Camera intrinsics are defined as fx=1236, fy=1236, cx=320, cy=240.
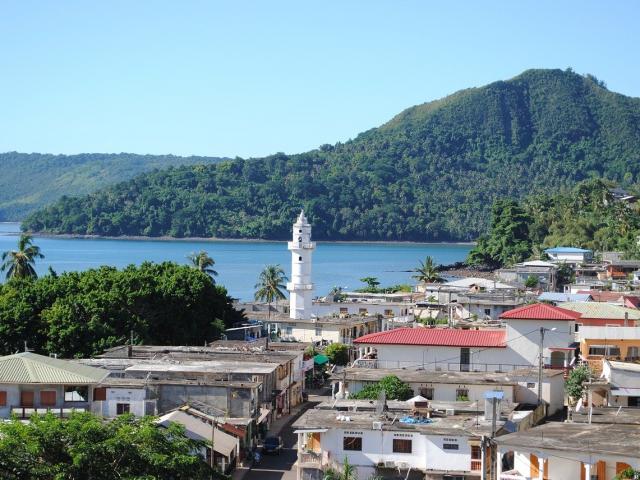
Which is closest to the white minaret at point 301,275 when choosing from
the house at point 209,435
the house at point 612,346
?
the house at point 612,346

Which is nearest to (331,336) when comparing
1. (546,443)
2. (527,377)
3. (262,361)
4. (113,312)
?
(113,312)

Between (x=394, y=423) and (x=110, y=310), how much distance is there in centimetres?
2446

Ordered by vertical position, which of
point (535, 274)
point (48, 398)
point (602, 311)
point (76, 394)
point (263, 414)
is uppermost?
point (602, 311)

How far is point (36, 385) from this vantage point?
3550 centimetres

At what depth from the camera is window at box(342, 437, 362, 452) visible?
3231 centimetres

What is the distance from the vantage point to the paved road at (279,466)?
113 feet

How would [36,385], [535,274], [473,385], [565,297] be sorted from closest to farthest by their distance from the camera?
[36,385] → [473,385] → [565,297] → [535,274]

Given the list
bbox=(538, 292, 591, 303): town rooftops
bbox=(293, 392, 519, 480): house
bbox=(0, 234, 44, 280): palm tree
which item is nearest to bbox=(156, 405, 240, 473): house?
bbox=(293, 392, 519, 480): house

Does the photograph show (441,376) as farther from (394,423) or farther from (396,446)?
(396,446)

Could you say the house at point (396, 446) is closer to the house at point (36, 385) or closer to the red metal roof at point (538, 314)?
the house at point (36, 385)

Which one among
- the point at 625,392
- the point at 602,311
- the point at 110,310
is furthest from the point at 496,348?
the point at 110,310

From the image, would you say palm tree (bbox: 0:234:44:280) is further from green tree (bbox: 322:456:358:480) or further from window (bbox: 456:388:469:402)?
green tree (bbox: 322:456:358:480)

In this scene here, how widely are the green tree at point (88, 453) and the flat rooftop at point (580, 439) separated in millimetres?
7388

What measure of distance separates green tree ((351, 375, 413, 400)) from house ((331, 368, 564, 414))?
0.41 meters
